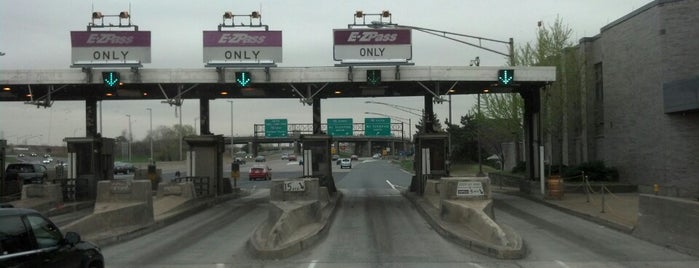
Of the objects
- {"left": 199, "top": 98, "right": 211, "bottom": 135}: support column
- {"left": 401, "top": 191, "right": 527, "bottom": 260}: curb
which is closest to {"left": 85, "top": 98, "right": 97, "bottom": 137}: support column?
{"left": 199, "top": 98, "right": 211, "bottom": 135}: support column

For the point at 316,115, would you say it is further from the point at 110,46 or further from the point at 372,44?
the point at 110,46

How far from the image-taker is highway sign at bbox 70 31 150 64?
26141 mm

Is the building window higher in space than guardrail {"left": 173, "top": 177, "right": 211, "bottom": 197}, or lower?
higher

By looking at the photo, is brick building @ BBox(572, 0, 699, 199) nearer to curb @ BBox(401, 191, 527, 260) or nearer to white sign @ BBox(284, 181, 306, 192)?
curb @ BBox(401, 191, 527, 260)

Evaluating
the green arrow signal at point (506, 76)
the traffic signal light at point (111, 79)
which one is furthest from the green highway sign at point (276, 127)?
the green arrow signal at point (506, 76)

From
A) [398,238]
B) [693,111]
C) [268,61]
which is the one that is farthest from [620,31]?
[398,238]

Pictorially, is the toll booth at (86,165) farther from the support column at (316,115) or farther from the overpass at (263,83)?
the support column at (316,115)

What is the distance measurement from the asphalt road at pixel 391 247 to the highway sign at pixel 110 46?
7855 millimetres

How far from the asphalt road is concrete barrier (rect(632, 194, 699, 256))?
0.25 meters

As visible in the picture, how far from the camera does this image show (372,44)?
26.0 metres

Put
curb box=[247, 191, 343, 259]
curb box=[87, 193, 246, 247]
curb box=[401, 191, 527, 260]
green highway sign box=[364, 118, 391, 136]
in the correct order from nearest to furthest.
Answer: curb box=[401, 191, 527, 260]
curb box=[247, 191, 343, 259]
curb box=[87, 193, 246, 247]
green highway sign box=[364, 118, 391, 136]

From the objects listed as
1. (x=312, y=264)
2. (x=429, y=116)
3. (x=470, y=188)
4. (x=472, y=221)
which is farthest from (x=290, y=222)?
(x=429, y=116)

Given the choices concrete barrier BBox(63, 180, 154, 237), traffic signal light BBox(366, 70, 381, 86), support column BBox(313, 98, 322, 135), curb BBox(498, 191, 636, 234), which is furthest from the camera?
support column BBox(313, 98, 322, 135)

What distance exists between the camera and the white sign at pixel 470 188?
18375 mm
